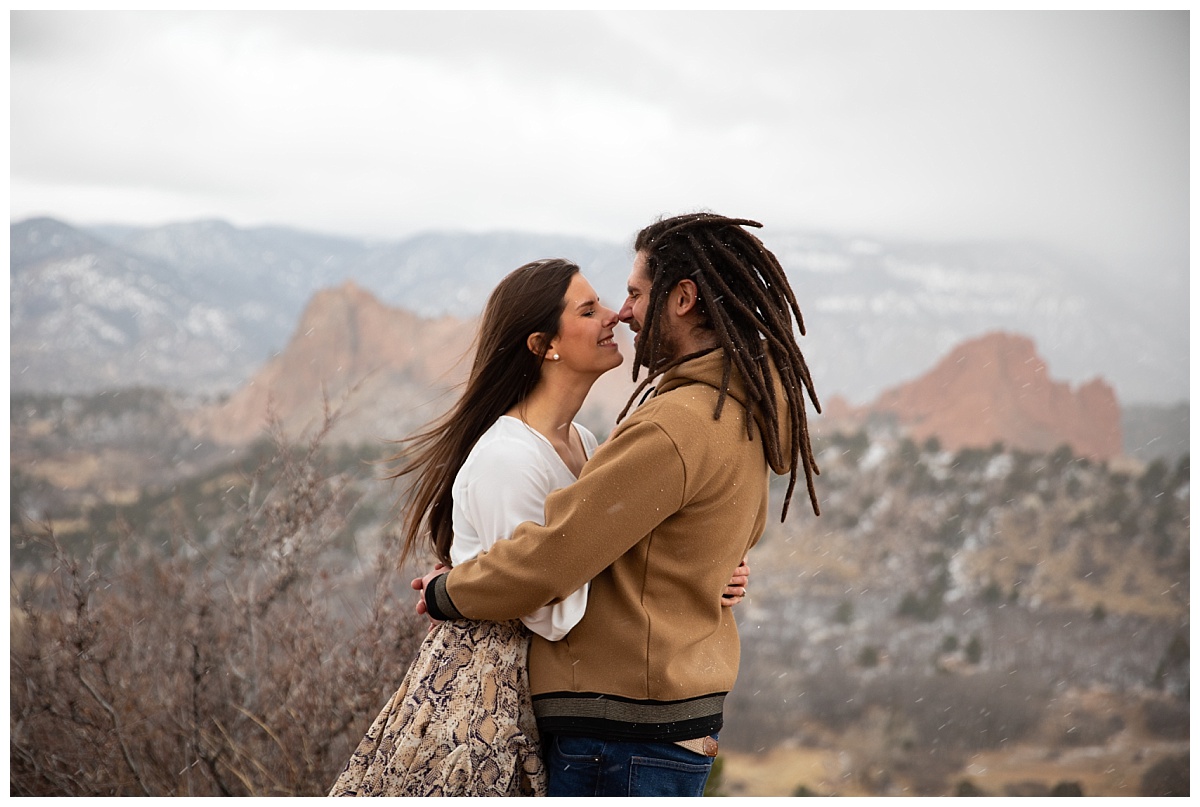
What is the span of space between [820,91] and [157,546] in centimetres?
2980

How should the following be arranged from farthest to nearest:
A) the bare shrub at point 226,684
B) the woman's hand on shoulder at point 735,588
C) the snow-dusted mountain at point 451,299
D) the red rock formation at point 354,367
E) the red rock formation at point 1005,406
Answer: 1. the snow-dusted mountain at point 451,299
2. the red rock formation at point 1005,406
3. the red rock formation at point 354,367
4. the bare shrub at point 226,684
5. the woman's hand on shoulder at point 735,588

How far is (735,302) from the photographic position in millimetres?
2184

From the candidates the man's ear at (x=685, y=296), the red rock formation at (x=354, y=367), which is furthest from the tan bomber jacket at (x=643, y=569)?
the red rock formation at (x=354, y=367)

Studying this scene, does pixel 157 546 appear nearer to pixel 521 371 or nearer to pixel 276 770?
pixel 276 770

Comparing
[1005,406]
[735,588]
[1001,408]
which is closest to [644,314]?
[735,588]

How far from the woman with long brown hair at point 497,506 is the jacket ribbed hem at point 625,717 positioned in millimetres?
110

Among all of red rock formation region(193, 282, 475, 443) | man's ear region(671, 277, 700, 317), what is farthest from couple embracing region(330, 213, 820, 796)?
red rock formation region(193, 282, 475, 443)

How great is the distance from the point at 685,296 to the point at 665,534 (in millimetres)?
485

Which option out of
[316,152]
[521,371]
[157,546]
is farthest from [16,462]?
[521,371]

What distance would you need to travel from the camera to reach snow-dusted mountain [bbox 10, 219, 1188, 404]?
127 ft

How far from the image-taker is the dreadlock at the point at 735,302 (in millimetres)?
2176

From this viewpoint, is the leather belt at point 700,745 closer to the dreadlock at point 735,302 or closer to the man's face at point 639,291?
the dreadlock at point 735,302

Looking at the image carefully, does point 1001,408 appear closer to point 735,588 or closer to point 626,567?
point 735,588

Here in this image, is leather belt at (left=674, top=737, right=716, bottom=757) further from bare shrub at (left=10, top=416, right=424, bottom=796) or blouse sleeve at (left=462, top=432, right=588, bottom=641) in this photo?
bare shrub at (left=10, top=416, right=424, bottom=796)
